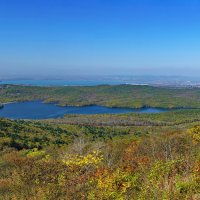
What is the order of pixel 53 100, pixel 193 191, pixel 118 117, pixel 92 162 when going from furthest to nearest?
1. pixel 53 100
2. pixel 118 117
3. pixel 92 162
4. pixel 193 191

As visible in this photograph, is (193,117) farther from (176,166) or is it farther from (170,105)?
(176,166)

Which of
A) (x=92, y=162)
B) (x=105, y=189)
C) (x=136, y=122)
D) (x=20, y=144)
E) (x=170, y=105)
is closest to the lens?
(x=105, y=189)

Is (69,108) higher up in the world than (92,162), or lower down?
lower down

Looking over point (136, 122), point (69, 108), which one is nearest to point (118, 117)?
point (136, 122)

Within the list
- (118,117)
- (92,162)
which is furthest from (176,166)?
(118,117)

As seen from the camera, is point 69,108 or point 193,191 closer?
A: point 193,191

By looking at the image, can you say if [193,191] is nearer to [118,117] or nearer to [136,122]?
[136,122]
